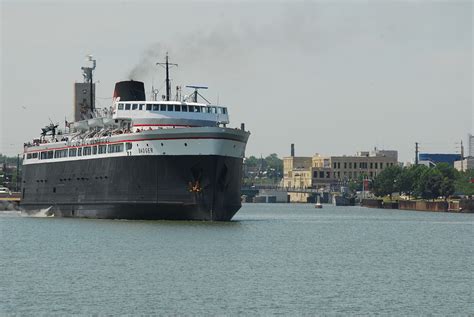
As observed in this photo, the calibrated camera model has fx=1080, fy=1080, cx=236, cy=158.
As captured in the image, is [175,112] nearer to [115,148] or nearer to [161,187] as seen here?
Answer: [115,148]

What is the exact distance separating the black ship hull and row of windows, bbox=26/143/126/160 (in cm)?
78

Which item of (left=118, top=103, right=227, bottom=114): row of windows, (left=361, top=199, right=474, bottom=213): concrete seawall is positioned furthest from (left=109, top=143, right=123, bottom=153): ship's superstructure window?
(left=361, top=199, right=474, bottom=213): concrete seawall

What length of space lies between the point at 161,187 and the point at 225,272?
111 feet

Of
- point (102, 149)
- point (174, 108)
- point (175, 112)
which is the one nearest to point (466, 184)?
point (174, 108)

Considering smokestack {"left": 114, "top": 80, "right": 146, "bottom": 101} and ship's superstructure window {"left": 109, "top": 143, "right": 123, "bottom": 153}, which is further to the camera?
smokestack {"left": 114, "top": 80, "right": 146, "bottom": 101}

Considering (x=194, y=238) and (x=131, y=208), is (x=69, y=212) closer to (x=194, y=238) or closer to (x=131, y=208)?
(x=131, y=208)

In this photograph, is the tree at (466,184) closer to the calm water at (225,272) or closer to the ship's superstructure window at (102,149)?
the ship's superstructure window at (102,149)

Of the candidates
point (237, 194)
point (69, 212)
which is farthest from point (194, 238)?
point (69, 212)

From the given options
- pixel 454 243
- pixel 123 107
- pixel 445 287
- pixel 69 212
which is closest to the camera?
pixel 445 287

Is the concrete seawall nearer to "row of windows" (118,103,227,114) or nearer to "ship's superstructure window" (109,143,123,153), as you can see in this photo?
"row of windows" (118,103,227,114)

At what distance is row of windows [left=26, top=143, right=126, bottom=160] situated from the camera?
8869cm

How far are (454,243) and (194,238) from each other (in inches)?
751

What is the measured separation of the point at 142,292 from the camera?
42844 millimetres

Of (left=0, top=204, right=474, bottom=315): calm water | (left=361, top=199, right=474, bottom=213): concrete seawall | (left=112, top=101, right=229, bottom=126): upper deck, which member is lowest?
(left=0, top=204, right=474, bottom=315): calm water
